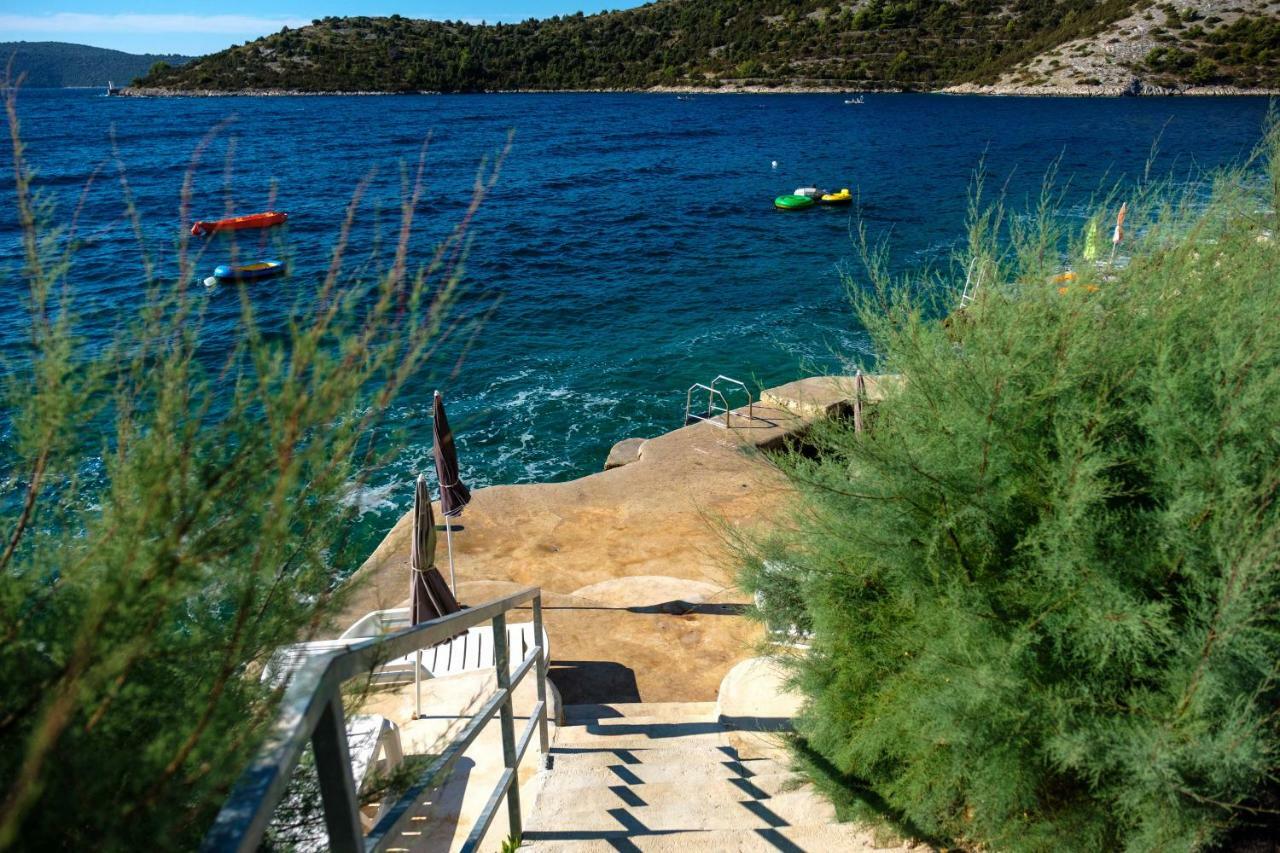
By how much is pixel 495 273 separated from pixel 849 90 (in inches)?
3762

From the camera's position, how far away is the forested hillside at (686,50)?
108 m

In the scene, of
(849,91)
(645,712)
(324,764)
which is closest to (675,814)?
(645,712)

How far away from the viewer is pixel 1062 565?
10.8ft

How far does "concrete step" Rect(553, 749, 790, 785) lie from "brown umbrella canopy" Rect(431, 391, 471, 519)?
11.7 ft

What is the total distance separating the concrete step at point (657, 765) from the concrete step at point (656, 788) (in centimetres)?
3

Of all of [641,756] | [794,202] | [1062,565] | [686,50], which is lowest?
[641,756]

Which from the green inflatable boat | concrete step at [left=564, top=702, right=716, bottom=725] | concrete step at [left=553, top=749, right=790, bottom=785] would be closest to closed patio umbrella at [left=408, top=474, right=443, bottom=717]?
concrete step at [left=564, top=702, right=716, bottom=725]

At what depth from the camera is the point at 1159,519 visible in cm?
321

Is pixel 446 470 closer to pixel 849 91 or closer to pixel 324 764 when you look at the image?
pixel 324 764

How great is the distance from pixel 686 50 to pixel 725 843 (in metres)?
142

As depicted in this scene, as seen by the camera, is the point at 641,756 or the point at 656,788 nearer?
the point at 656,788

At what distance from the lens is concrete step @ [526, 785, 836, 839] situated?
3.95 m

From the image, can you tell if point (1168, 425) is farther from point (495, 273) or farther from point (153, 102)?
point (153, 102)

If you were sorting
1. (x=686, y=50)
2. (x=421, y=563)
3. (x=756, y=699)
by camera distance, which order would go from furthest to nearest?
(x=686, y=50) → (x=421, y=563) → (x=756, y=699)
